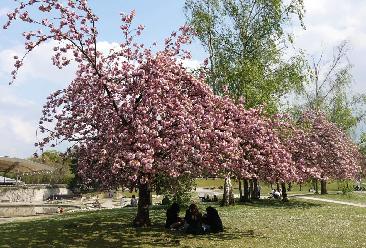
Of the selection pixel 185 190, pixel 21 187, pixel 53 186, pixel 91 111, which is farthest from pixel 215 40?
pixel 53 186

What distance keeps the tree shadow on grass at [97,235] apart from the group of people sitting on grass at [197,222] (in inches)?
14.7

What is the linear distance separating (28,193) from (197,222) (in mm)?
51271

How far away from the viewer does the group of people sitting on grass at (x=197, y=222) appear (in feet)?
72.1

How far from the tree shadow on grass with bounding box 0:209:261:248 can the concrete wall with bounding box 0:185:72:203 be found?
125 feet

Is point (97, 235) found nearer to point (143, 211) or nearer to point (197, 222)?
point (143, 211)

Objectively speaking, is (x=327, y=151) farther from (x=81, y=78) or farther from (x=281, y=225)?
(x=81, y=78)

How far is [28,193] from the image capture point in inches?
2643

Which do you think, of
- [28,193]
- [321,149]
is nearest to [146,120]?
[321,149]

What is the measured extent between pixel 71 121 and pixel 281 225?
1342 centimetres

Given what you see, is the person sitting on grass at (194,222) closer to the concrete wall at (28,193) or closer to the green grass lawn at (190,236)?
the green grass lawn at (190,236)

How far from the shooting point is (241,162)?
23688mm

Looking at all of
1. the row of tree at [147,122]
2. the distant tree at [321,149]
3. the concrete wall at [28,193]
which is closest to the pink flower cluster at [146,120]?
the row of tree at [147,122]

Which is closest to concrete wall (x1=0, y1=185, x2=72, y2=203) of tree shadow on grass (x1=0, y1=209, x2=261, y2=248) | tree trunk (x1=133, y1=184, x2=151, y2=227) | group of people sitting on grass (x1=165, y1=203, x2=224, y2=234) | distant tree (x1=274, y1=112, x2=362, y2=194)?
tree shadow on grass (x1=0, y1=209, x2=261, y2=248)

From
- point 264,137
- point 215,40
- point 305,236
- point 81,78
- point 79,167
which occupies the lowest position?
point 305,236
